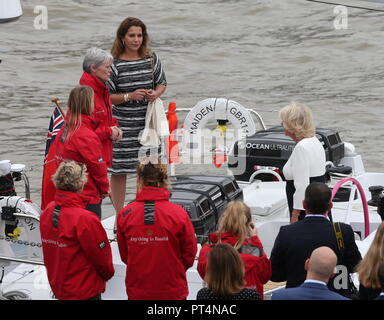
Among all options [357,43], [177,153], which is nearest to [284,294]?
[177,153]

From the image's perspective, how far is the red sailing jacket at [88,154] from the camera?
4980mm

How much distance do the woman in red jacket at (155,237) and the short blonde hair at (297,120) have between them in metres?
1.07

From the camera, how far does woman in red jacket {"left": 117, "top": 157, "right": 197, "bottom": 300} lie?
4.21m

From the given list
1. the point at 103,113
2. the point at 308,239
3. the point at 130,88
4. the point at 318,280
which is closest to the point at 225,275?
the point at 318,280

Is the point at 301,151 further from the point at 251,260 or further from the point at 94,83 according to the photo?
the point at 94,83

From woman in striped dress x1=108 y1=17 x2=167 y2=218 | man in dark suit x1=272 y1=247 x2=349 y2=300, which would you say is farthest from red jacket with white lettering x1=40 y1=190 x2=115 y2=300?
woman in striped dress x1=108 y1=17 x2=167 y2=218

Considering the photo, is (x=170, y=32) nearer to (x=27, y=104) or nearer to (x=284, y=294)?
(x=27, y=104)

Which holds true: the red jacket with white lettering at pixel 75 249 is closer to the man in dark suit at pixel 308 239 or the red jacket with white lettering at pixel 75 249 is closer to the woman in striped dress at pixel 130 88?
the man in dark suit at pixel 308 239

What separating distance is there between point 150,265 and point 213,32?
16049mm

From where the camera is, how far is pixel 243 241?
4012mm

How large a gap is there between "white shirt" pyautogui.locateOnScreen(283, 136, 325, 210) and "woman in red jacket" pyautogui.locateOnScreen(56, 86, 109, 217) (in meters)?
1.07

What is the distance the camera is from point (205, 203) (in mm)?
5902

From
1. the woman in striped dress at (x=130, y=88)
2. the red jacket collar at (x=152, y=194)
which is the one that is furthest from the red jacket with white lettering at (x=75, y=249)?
the woman in striped dress at (x=130, y=88)

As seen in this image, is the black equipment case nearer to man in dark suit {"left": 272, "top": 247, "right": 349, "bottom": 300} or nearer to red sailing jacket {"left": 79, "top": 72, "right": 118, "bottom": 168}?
red sailing jacket {"left": 79, "top": 72, "right": 118, "bottom": 168}
